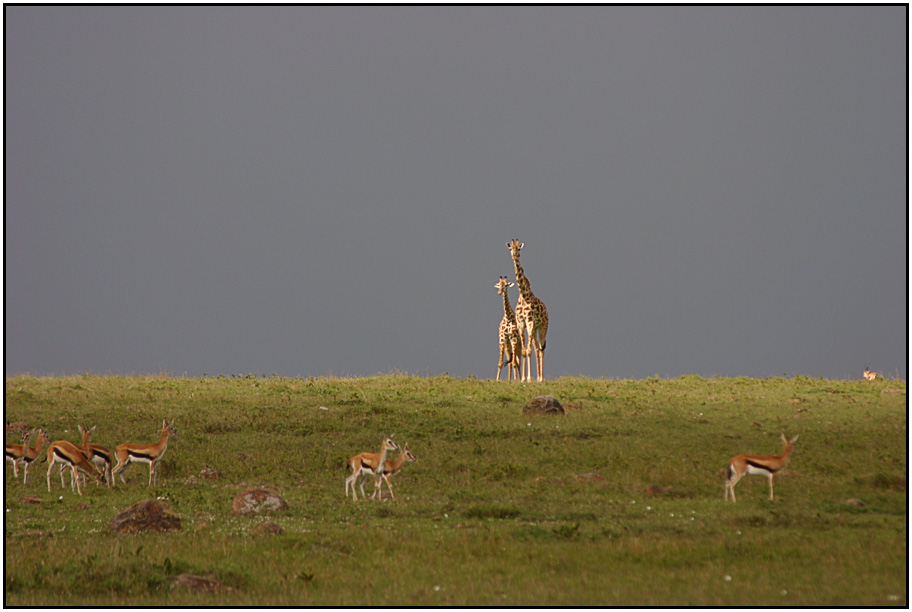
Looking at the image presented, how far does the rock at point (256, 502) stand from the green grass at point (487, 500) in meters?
0.44

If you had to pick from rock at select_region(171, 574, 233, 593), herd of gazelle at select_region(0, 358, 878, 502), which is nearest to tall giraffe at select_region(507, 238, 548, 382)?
herd of gazelle at select_region(0, 358, 878, 502)

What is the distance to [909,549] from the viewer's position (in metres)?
15.6

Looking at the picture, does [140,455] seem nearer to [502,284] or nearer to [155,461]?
[155,461]

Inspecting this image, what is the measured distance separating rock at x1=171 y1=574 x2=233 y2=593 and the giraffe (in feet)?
94.6

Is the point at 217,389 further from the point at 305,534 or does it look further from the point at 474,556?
the point at 474,556

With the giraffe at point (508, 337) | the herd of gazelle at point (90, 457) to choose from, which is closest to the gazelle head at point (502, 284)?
the giraffe at point (508, 337)

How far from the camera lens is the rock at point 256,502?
2023cm

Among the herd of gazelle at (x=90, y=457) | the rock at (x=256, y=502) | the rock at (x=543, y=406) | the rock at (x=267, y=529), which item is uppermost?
the rock at (x=543, y=406)

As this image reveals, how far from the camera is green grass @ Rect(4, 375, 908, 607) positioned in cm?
1427

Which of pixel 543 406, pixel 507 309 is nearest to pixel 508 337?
pixel 507 309

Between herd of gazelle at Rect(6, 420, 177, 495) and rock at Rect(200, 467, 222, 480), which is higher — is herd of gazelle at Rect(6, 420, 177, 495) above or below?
above

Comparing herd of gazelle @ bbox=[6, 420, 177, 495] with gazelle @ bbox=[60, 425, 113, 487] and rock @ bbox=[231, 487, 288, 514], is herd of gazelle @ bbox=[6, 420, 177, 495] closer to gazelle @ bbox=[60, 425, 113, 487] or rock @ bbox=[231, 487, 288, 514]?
gazelle @ bbox=[60, 425, 113, 487]

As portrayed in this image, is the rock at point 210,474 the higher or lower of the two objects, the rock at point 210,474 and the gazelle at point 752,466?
the lower

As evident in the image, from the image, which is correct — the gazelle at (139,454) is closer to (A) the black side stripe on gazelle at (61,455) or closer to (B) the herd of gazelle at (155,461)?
(B) the herd of gazelle at (155,461)
